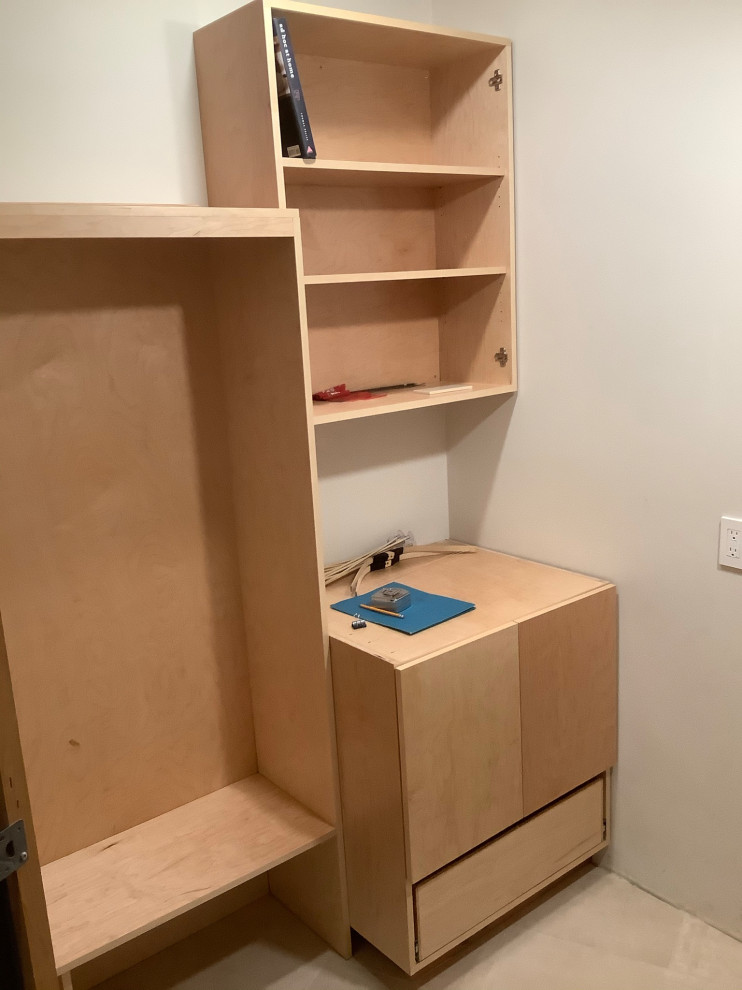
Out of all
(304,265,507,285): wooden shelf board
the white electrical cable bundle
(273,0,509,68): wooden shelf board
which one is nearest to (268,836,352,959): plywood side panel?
the white electrical cable bundle

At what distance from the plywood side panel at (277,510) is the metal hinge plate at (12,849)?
93 centimetres

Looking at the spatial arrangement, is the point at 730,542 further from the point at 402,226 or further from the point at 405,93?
the point at 405,93

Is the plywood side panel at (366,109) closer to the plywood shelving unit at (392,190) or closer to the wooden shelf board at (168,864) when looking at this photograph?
the plywood shelving unit at (392,190)

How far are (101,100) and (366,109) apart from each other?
2.42ft

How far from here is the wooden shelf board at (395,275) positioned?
1.97 metres

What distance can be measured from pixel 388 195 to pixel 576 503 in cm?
102

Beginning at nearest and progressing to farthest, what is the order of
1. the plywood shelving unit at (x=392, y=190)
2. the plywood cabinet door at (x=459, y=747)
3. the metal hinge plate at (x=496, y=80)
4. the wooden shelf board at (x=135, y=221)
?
the wooden shelf board at (x=135, y=221) → the plywood cabinet door at (x=459, y=747) → the plywood shelving unit at (x=392, y=190) → the metal hinge plate at (x=496, y=80)

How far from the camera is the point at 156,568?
6.79 feet

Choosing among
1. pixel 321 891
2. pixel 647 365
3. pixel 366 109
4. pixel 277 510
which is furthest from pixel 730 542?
Result: pixel 366 109

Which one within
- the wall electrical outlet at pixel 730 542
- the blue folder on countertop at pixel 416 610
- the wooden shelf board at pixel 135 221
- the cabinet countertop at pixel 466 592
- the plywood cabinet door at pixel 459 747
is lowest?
the plywood cabinet door at pixel 459 747

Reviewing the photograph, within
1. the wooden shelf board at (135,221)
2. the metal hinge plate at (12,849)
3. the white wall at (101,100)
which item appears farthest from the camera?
the white wall at (101,100)

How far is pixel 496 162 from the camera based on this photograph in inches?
89.7

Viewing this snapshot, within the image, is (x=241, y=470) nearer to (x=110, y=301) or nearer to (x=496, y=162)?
(x=110, y=301)

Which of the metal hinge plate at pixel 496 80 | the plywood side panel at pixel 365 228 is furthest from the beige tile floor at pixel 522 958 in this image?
the metal hinge plate at pixel 496 80
